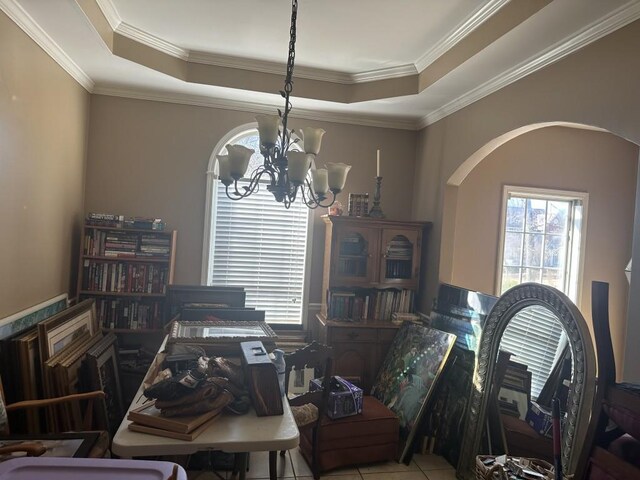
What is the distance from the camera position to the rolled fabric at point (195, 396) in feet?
5.65

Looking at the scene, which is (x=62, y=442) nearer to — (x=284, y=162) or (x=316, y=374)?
(x=316, y=374)

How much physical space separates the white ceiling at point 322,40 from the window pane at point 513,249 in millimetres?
1430

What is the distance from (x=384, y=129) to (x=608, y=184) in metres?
2.32

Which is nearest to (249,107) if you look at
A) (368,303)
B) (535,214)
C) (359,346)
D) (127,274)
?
(127,274)

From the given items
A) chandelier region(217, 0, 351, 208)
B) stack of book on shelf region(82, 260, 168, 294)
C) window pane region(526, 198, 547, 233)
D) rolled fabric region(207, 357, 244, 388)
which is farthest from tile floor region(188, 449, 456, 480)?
window pane region(526, 198, 547, 233)

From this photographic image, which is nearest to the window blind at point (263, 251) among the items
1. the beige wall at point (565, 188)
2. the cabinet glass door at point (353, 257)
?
the cabinet glass door at point (353, 257)

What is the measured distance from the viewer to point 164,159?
13.2 feet

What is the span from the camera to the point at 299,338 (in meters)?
4.23

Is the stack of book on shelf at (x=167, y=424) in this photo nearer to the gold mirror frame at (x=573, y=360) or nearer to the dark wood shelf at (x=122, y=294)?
the gold mirror frame at (x=573, y=360)

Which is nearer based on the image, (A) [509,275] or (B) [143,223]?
(B) [143,223]

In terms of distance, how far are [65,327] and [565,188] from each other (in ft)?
14.8

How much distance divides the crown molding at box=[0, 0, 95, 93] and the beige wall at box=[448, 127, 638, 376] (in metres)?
3.45

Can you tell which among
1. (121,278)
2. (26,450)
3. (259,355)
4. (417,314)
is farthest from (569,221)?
(26,450)

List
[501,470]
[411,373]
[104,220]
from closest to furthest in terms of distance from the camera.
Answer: [501,470], [411,373], [104,220]
